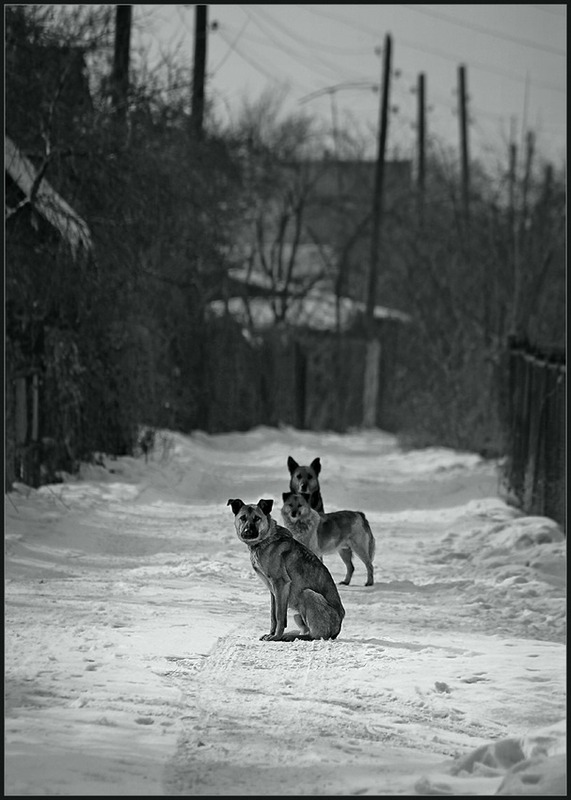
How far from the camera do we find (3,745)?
5375mm

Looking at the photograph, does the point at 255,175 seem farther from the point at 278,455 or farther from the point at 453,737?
the point at 453,737

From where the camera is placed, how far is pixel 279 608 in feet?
23.2

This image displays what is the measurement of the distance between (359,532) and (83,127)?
7.95 m

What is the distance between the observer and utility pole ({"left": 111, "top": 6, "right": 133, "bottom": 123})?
16141mm

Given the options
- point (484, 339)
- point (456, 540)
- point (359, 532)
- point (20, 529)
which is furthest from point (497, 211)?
point (359, 532)

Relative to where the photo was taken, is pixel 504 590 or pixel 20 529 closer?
pixel 504 590

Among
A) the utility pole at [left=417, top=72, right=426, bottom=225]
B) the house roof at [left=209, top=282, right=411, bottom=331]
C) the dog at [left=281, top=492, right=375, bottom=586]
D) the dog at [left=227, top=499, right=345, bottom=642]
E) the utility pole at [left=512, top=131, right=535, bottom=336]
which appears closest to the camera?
the dog at [left=227, top=499, right=345, bottom=642]

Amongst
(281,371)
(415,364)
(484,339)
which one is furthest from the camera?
(281,371)

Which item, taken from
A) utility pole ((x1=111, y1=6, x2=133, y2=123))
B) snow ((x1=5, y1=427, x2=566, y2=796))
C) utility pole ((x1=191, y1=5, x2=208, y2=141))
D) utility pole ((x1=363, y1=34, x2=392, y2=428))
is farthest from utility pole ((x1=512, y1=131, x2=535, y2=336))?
utility pole ((x1=363, y1=34, x2=392, y2=428))

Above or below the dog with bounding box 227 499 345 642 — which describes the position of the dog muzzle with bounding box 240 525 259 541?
above

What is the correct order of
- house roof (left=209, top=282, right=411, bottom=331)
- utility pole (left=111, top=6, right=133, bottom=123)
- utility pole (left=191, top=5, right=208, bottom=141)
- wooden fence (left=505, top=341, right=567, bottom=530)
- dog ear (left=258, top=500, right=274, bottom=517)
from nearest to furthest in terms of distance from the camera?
A: dog ear (left=258, top=500, right=274, bottom=517) < wooden fence (left=505, top=341, right=567, bottom=530) < utility pole (left=111, top=6, right=133, bottom=123) < utility pole (left=191, top=5, right=208, bottom=141) < house roof (left=209, top=282, right=411, bottom=331)

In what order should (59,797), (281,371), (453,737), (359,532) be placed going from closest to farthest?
(59,797), (453,737), (359,532), (281,371)

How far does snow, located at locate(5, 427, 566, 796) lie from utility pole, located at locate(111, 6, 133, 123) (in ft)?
16.7

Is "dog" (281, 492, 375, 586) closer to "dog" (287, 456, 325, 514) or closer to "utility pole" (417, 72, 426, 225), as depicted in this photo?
"dog" (287, 456, 325, 514)
